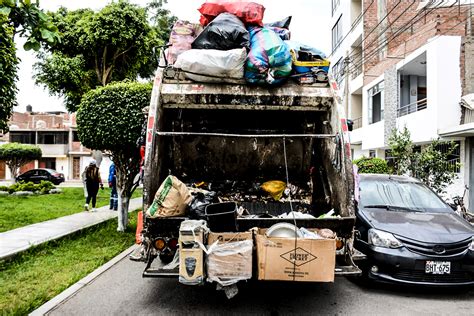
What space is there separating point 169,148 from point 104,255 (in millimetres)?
2482

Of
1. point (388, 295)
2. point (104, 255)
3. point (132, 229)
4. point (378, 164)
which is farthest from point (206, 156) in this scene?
point (378, 164)

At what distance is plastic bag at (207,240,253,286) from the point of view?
3.85 m

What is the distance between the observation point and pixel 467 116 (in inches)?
530

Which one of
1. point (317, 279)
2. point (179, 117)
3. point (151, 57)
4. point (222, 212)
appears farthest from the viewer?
point (151, 57)

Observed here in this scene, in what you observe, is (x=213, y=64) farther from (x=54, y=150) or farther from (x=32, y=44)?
(x=54, y=150)

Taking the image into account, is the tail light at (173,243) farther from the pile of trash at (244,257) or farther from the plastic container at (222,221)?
the pile of trash at (244,257)

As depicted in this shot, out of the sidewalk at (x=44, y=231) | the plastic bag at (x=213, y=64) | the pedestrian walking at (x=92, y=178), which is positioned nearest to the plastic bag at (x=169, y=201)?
the plastic bag at (x=213, y=64)

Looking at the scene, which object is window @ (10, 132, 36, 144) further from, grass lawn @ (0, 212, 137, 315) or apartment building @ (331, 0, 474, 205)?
grass lawn @ (0, 212, 137, 315)

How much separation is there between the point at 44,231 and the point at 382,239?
701 cm

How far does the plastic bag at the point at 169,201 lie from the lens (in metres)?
4.51

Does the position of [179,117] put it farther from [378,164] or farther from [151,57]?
[151,57]

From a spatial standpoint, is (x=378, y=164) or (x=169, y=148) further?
(x=378, y=164)

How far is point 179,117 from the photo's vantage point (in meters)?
5.97

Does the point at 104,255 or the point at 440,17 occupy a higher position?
the point at 440,17
